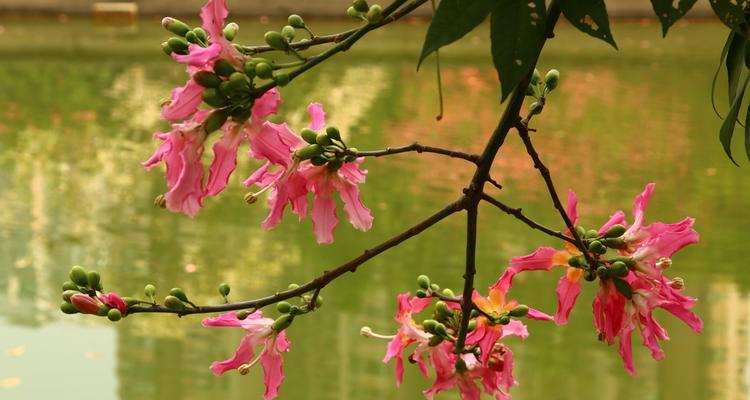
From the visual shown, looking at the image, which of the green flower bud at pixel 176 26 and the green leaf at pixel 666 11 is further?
the green flower bud at pixel 176 26

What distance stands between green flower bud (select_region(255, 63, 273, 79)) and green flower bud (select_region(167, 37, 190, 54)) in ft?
0.24

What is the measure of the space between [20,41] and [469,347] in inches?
331

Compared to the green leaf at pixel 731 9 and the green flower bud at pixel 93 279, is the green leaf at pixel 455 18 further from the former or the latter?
the green flower bud at pixel 93 279

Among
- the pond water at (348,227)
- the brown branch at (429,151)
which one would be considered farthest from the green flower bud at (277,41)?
the pond water at (348,227)

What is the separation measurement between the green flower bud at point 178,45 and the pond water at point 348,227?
2557mm

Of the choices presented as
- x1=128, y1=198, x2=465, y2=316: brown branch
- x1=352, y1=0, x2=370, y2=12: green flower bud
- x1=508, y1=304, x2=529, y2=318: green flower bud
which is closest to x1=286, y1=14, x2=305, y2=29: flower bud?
x1=352, y1=0, x2=370, y2=12: green flower bud

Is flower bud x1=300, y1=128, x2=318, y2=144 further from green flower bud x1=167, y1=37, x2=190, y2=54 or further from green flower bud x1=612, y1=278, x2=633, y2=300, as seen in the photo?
green flower bud x1=612, y1=278, x2=633, y2=300

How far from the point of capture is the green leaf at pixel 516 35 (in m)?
0.56

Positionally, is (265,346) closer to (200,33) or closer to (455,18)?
(200,33)

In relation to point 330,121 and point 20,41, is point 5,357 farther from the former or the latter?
point 20,41

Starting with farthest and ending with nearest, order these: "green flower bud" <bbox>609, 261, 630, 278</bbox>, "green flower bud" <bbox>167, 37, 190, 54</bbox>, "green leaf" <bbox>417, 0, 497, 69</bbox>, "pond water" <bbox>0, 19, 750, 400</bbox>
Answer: "pond water" <bbox>0, 19, 750, 400</bbox>
"green flower bud" <bbox>609, 261, 630, 278</bbox>
"green flower bud" <bbox>167, 37, 190, 54</bbox>
"green leaf" <bbox>417, 0, 497, 69</bbox>

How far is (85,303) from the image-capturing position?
72 cm

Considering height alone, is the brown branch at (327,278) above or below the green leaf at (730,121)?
below

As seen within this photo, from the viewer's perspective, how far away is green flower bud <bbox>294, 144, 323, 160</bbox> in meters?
0.73
